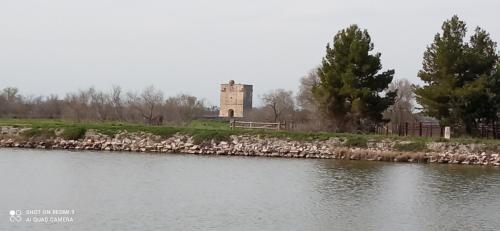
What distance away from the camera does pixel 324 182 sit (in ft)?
82.3

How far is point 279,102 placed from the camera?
3088 inches

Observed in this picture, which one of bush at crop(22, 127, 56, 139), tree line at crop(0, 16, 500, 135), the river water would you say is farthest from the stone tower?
the river water

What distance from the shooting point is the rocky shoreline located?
36094 mm

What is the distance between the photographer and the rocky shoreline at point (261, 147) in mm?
36094

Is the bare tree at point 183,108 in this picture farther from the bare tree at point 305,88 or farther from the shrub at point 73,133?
the shrub at point 73,133

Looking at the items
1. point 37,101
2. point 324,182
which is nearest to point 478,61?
point 324,182

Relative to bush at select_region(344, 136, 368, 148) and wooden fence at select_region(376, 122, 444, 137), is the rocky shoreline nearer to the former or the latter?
bush at select_region(344, 136, 368, 148)

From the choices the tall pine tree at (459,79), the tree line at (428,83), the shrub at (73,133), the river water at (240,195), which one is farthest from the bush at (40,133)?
the tall pine tree at (459,79)

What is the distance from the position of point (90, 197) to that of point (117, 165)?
1009 cm

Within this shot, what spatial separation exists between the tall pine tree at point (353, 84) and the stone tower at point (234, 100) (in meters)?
41.3

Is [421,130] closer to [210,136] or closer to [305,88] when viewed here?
[210,136]

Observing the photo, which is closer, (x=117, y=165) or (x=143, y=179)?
(x=143, y=179)

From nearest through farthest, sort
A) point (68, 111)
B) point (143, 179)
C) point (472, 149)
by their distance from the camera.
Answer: point (143, 179) → point (472, 149) → point (68, 111)

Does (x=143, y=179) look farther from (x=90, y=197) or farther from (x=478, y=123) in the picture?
(x=478, y=123)
